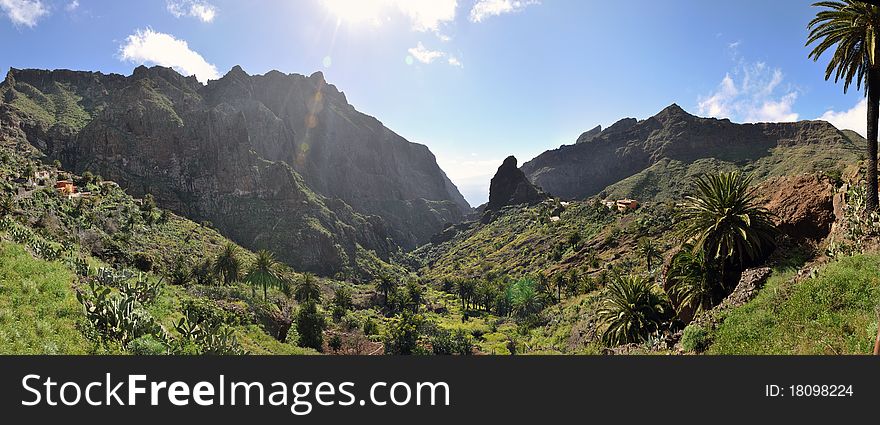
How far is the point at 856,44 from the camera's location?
19.2m

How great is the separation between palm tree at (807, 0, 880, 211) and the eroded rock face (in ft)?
5.64

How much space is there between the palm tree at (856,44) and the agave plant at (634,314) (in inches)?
438

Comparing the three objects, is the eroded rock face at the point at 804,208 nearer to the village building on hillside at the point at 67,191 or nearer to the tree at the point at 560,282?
the tree at the point at 560,282

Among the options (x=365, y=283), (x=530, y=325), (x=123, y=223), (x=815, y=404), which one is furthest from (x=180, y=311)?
(x=365, y=283)

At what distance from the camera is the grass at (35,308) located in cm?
949

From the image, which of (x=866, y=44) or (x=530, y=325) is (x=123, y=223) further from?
(x=866, y=44)

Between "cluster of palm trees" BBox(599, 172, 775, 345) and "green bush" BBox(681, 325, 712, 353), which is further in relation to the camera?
"cluster of palm trees" BBox(599, 172, 775, 345)

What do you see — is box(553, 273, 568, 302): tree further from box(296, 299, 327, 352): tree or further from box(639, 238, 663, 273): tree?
box(296, 299, 327, 352): tree

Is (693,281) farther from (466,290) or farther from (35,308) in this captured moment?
(466,290)

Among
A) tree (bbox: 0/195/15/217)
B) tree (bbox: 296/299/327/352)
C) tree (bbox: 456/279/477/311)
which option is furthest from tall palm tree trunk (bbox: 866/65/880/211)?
tree (bbox: 456/279/477/311)

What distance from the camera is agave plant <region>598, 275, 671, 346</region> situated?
22703 millimetres

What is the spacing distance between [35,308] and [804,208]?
101ft

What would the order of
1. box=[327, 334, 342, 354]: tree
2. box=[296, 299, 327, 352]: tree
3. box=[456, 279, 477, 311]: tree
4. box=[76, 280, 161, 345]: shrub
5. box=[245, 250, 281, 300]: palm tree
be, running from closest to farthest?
box=[76, 280, 161, 345]: shrub, box=[296, 299, 327, 352]: tree, box=[327, 334, 342, 354]: tree, box=[245, 250, 281, 300]: palm tree, box=[456, 279, 477, 311]: tree

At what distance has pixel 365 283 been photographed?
13875 cm
